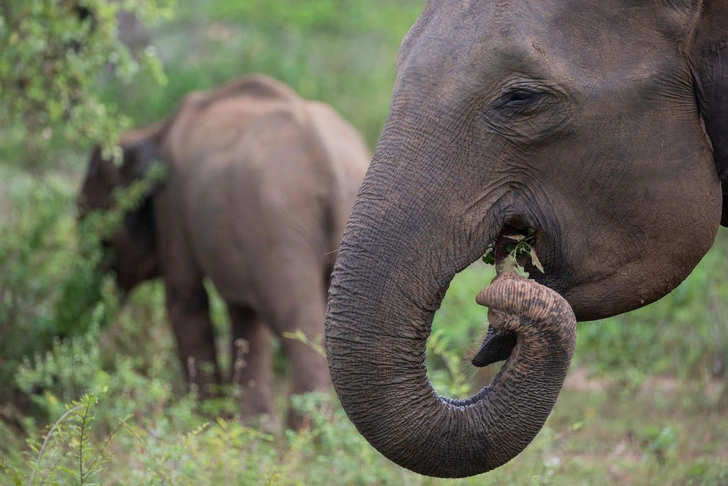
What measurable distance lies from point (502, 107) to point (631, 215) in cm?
47

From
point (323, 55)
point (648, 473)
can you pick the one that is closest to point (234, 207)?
point (648, 473)

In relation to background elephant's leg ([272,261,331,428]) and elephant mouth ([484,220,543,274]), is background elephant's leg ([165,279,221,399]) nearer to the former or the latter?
background elephant's leg ([272,261,331,428])

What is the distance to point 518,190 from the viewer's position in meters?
2.76

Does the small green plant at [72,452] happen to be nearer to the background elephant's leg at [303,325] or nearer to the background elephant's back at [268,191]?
the background elephant's leg at [303,325]

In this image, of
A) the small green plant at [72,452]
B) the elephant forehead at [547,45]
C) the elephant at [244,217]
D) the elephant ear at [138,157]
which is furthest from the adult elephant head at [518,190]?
the elephant ear at [138,157]

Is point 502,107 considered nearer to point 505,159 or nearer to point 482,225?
point 505,159

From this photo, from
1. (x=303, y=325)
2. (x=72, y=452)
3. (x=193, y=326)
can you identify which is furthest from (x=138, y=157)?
(x=72, y=452)

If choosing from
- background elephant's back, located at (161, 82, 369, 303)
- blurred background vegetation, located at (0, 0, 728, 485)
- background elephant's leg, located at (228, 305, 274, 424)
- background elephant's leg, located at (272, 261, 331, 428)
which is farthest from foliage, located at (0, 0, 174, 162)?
background elephant's leg, located at (228, 305, 274, 424)

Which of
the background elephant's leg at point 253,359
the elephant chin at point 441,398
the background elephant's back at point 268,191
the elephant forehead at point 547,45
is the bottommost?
the background elephant's leg at point 253,359

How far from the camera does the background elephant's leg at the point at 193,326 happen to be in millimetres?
7477

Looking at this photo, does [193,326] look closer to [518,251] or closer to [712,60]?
[518,251]

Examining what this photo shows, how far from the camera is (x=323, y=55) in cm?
1655

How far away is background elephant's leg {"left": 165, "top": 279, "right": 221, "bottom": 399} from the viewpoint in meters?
7.48

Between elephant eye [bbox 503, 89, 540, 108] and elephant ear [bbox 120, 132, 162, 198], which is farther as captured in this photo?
elephant ear [bbox 120, 132, 162, 198]
